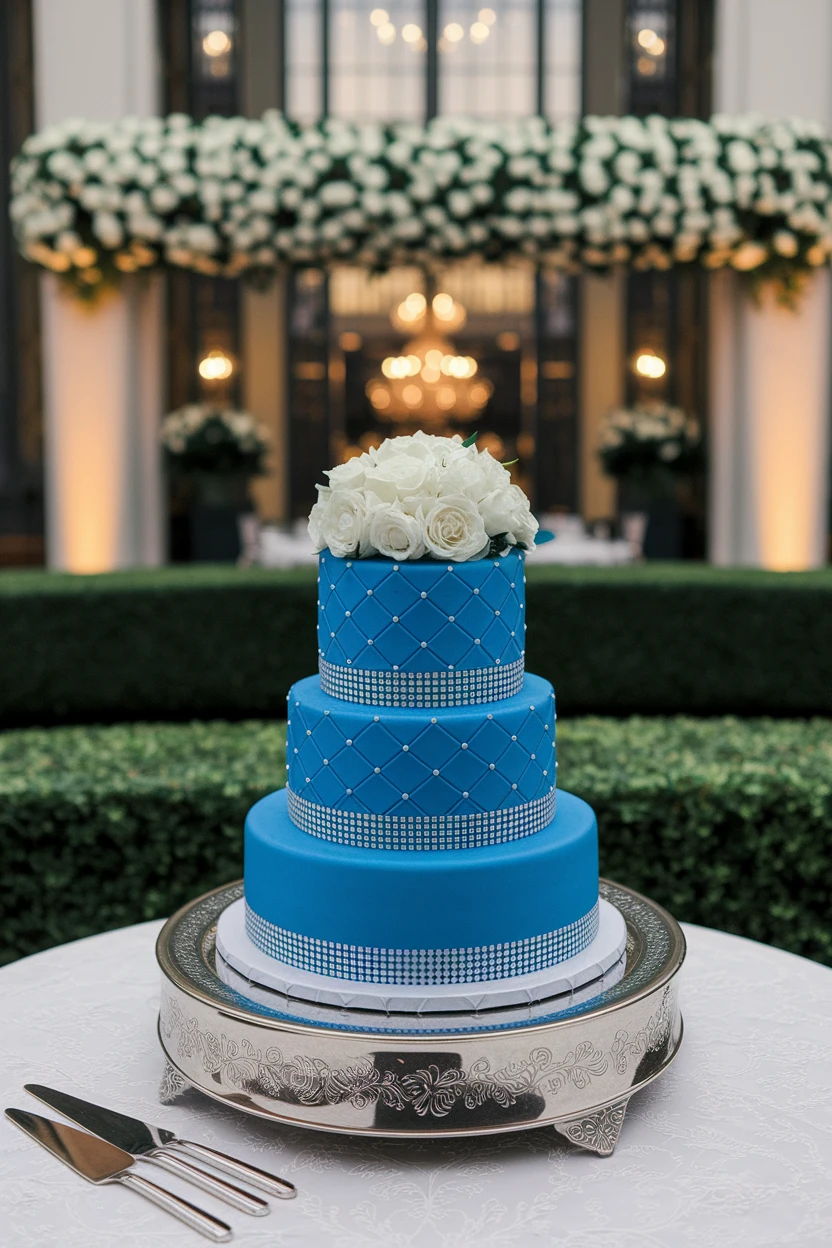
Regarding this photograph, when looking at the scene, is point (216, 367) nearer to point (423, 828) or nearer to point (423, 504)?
point (423, 504)

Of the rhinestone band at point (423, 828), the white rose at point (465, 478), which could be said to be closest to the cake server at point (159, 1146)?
the rhinestone band at point (423, 828)

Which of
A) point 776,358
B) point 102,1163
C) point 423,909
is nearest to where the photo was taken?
point 102,1163

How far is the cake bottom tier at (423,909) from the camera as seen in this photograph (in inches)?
69.6

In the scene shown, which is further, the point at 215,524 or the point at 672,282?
the point at 672,282

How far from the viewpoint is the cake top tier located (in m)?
1.86

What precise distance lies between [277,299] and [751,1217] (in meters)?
15.9

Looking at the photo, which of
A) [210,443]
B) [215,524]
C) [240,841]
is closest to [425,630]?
[240,841]

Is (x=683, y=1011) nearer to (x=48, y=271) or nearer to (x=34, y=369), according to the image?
(x=48, y=271)

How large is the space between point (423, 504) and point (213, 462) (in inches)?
367

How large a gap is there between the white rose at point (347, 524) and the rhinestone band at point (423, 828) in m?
0.42

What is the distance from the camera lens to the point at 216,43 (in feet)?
49.6

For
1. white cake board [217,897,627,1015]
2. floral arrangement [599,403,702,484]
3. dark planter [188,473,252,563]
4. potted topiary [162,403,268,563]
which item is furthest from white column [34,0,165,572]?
white cake board [217,897,627,1015]

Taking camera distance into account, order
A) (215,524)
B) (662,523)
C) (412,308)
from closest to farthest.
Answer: (215,524)
(662,523)
(412,308)

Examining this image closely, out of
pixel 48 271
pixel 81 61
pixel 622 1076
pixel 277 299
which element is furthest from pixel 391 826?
pixel 277 299
